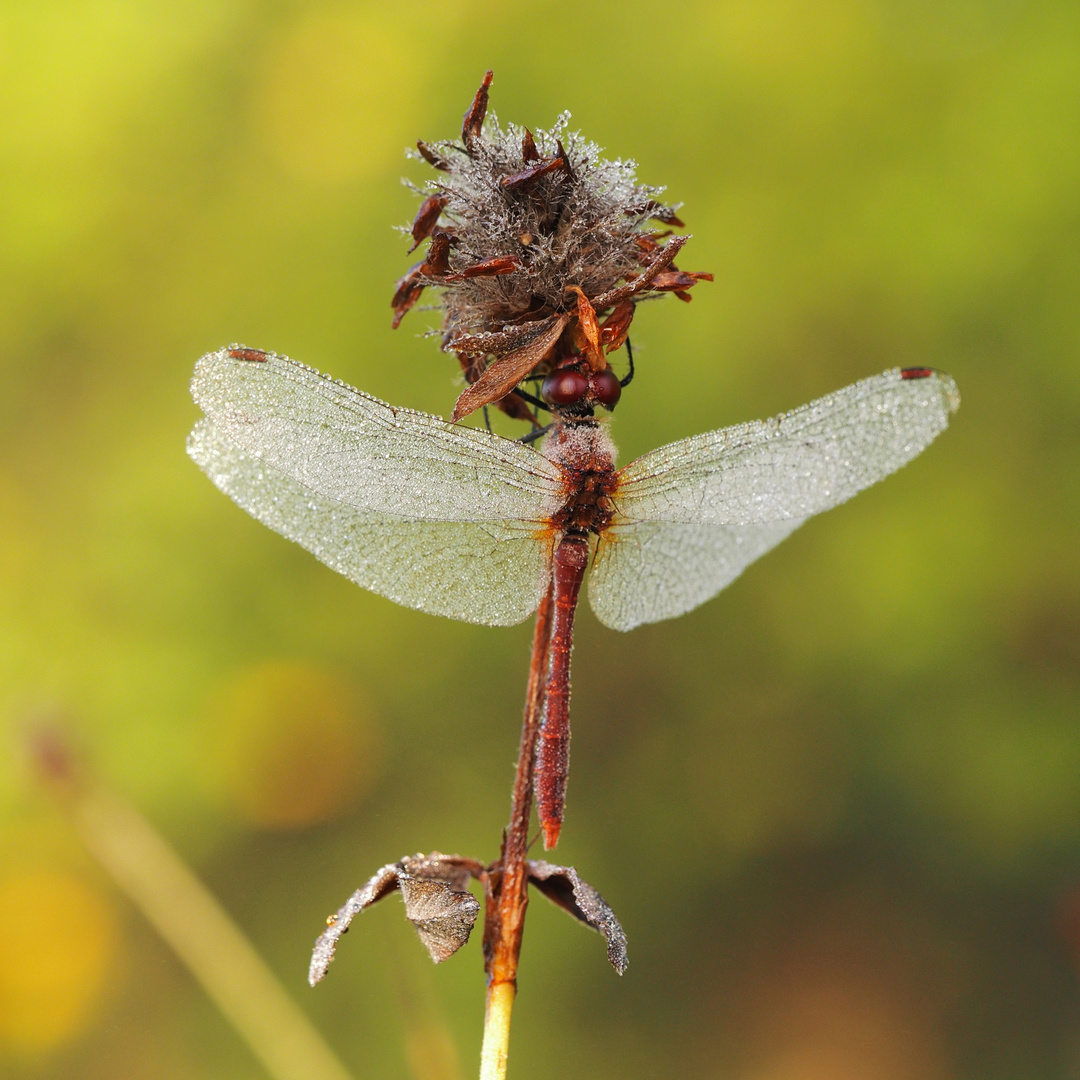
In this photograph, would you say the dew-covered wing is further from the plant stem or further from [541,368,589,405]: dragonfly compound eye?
the plant stem

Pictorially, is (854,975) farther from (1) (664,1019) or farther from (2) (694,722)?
(2) (694,722)

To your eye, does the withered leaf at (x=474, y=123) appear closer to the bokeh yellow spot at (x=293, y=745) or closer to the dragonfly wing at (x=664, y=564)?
the dragonfly wing at (x=664, y=564)

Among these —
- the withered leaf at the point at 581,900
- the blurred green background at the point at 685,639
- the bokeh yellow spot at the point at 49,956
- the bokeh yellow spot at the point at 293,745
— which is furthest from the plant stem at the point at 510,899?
the bokeh yellow spot at the point at 49,956

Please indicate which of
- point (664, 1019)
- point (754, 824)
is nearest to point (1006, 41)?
point (754, 824)

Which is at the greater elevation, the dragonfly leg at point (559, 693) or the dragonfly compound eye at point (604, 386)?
the dragonfly compound eye at point (604, 386)

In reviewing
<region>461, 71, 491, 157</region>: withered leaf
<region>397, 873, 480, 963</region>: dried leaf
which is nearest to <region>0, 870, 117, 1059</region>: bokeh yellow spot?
<region>397, 873, 480, 963</region>: dried leaf
